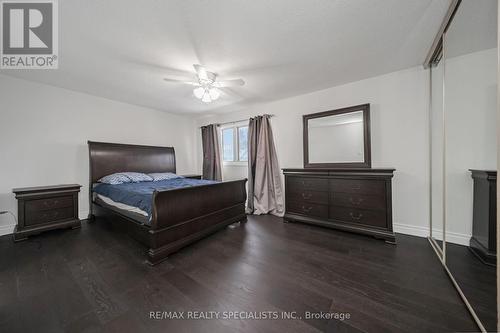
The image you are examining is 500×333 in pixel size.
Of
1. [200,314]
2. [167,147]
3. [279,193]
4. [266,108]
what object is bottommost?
[200,314]

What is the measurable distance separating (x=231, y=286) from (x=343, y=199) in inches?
76.7

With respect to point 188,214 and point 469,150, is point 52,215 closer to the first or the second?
point 188,214

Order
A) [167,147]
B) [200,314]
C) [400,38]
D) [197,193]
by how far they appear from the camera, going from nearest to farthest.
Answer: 1. [200,314]
2. [400,38]
3. [197,193]
4. [167,147]

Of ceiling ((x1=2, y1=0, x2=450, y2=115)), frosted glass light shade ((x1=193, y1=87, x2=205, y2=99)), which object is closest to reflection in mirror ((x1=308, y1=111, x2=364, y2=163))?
ceiling ((x1=2, y1=0, x2=450, y2=115))

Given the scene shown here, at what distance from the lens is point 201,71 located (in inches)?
84.3

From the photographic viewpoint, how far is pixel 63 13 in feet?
4.93

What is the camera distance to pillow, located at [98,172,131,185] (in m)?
3.09

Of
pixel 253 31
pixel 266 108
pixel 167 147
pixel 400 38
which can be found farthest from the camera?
pixel 167 147

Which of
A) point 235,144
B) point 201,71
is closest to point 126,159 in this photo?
point 235,144

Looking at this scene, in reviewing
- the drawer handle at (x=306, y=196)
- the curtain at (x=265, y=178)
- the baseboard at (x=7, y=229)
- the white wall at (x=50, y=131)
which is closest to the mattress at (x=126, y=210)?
the white wall at (x=50, y=131)

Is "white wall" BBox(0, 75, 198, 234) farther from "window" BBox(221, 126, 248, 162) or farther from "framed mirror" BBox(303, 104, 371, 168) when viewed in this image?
"framed mirror" BBox(303, 104, 371, 168)

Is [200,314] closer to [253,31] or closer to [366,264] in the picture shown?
[366,264]

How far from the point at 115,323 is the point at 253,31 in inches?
102

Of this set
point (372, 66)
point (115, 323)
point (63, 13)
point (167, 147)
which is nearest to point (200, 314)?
point (115, 323)
